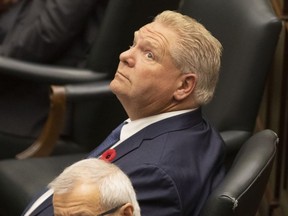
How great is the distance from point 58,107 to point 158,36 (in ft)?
2.43

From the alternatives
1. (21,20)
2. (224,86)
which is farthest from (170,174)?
(21,20)

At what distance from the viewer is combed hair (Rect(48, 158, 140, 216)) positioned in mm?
1565

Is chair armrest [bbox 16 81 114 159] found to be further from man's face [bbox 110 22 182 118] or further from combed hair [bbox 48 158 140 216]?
combed hair [bbox 48 158 140 216]

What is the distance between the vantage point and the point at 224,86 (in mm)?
2402

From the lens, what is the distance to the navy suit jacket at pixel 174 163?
1.85m

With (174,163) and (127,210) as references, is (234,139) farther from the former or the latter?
(127,210)

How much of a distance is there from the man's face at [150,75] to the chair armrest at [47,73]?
2.65 ft

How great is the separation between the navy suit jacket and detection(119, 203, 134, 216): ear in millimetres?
271

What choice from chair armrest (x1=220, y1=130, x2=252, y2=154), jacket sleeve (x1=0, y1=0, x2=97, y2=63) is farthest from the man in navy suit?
jacket sleeve (x1=0, y1=0, x2=97, y2=63)

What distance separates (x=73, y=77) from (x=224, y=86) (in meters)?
0.62

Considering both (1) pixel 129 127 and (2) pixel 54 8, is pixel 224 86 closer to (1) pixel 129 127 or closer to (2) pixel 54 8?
(1) pixel 129 127

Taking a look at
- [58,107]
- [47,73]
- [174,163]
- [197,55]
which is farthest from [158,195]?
[47,73]

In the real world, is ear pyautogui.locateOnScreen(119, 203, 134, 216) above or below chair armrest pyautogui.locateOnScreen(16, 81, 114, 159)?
above

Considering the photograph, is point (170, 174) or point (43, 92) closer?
point (170, 174)
